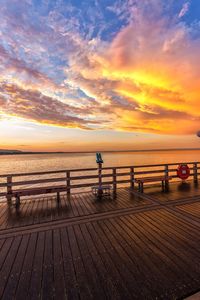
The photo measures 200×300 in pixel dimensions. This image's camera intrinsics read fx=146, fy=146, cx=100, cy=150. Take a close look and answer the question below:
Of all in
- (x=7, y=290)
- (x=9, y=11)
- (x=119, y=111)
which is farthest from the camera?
(x=119, y=111)

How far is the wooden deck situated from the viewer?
2.12 metres

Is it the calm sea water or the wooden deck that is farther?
the calm sea water

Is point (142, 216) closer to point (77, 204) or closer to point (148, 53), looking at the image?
point (77, 204)

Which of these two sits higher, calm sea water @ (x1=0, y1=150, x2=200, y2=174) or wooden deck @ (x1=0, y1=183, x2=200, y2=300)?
wooden deck @ (x1=0, y1=183, x2=200, y2=300)

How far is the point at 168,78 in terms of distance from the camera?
31.7 ft

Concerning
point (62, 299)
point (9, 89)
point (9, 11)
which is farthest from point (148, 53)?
point (62, 299)

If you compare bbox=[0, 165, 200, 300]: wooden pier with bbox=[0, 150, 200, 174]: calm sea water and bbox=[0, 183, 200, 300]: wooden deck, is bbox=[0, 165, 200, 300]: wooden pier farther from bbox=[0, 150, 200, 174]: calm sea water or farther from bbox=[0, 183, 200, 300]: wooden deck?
bbox=[0, 150, 200, 174]: calm sea water

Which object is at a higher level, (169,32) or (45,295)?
(169,32)

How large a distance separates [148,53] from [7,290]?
1131 cm

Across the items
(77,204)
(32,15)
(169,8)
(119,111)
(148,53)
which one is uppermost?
(169,8)

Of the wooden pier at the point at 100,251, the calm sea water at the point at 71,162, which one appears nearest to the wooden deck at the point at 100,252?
the wooden pier at the point at 100,251

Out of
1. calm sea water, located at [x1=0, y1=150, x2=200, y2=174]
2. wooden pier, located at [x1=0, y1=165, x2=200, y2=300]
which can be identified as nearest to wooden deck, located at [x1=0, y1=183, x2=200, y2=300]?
wooden pier, located at [x1=0, y1=165, x2=200, y2=300]

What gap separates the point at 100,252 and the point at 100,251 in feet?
0.10

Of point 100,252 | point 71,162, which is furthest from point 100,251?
point 71,162
